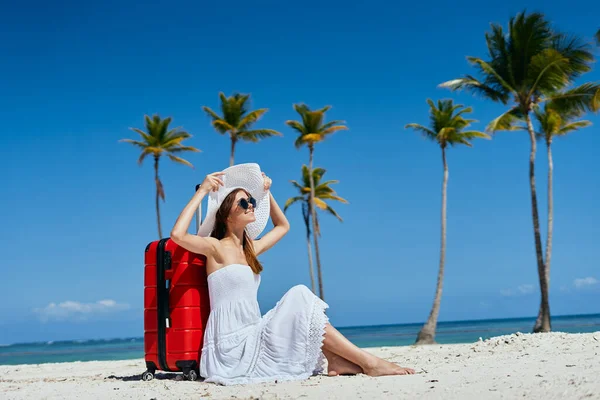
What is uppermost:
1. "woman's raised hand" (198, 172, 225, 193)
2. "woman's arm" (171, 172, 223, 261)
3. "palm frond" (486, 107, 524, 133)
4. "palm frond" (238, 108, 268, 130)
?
"palm frond" (238, 108, 268, 130)

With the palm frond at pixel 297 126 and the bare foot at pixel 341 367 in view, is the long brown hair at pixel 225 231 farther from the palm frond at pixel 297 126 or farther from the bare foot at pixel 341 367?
the palm frond at pixel 297 126

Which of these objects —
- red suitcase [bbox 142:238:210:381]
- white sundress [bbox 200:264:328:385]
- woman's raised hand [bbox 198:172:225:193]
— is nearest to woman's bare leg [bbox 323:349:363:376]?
white sundress [bbox 200:264:328:385]

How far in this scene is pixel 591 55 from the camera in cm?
1983

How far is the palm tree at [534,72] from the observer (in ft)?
65.6

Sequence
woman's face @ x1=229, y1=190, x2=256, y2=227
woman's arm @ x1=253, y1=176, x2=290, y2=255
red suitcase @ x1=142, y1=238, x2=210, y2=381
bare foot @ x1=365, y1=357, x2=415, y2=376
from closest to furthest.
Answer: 1. bare foot @ x1=365, y1=357, x2=415, y2=376
2. red suitcase @ x1=142, y1=238, x2=210, y2=381
3. woman's face @ x1=229, y1=190, x2=256, y2=227
4. woman's arm @ x1=253, y1=176, x2=290, y2=255

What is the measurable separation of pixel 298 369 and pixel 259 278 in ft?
3.06

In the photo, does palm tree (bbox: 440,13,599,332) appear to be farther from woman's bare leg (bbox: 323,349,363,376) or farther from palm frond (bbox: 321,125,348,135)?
woman's bare leg (bbox: 323,349,363,376)

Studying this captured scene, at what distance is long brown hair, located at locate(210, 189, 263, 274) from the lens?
219 inches

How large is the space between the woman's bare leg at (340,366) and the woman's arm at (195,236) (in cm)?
129

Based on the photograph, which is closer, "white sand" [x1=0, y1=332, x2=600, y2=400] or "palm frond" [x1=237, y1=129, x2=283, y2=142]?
"white sand" [x1=0, y1=332, x2=600, y2=400]

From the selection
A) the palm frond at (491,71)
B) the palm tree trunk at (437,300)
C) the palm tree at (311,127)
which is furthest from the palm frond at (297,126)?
the palm frond at (491,71)

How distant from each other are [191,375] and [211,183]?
1675 mm

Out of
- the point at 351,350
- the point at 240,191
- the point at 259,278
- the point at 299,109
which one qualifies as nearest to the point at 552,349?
the point at 351,350

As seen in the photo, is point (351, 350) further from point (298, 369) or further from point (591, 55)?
point (591, 55)
